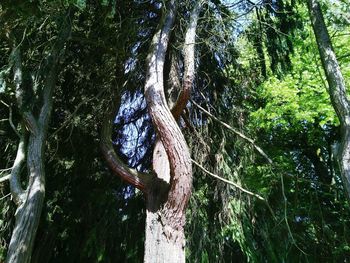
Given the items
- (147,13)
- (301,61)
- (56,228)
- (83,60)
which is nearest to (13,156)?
(56,228)

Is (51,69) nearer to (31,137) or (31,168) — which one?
(31,137)

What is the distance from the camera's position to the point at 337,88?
5.95 m

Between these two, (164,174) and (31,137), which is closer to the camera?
(164,174)

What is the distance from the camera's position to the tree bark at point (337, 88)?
543 cm

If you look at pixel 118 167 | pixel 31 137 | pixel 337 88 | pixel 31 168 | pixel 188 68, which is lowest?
pixel 118 167

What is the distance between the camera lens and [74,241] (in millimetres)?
8648

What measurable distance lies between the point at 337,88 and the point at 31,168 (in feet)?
15.7

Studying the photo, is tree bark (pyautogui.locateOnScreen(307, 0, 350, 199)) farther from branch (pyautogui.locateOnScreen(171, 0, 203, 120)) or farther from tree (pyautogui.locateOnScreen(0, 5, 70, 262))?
tree (pyautogui.locateOnScreen(0, 5, 70, 262))

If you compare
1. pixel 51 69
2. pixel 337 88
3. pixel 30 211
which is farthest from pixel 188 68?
pixel 30 211

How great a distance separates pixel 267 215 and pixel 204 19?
3.73m

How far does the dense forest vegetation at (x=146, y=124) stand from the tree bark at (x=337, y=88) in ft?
0.06

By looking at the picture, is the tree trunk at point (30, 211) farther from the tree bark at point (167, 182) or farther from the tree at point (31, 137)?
the tree bark at point (167, 182)

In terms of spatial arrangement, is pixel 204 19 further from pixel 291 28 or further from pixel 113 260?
pixel 113 260

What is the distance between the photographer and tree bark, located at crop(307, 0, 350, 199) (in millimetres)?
5430
